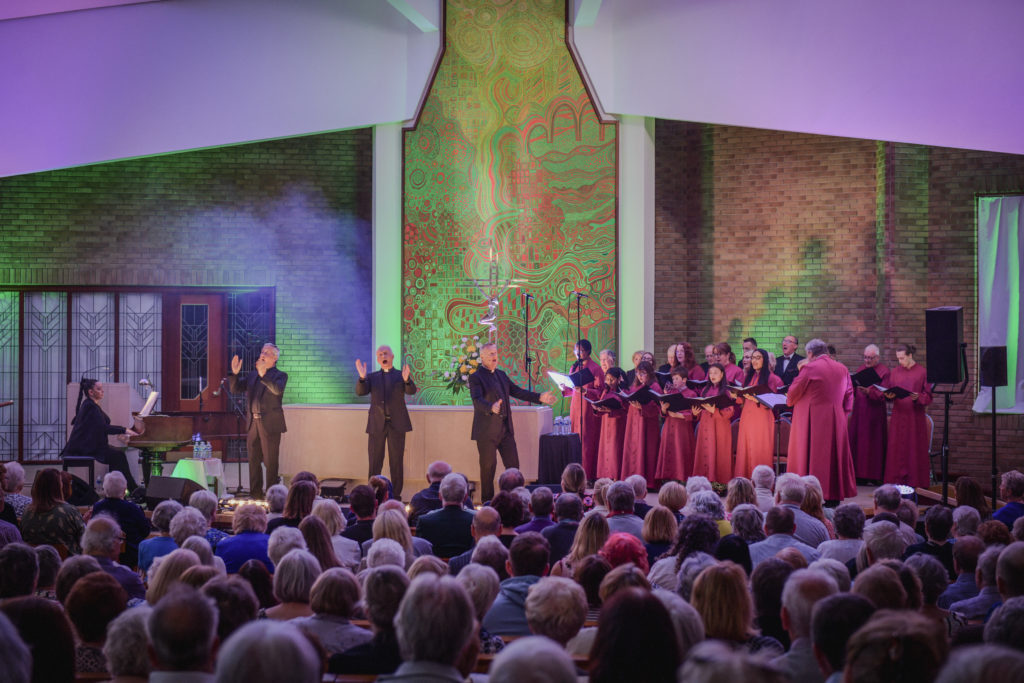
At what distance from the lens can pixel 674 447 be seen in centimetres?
1047

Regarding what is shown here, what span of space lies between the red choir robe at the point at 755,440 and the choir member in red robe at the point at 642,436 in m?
0.91

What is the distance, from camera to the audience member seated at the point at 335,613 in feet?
11.9

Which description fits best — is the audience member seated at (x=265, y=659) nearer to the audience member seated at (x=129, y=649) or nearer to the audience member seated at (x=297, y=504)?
the audience member seated at (x=129, y=649)

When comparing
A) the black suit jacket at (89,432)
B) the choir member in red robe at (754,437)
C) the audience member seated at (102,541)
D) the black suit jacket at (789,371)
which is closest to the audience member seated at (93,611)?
the audience member seated at (102,541)

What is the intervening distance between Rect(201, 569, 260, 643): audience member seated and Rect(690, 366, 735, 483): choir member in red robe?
7.53m

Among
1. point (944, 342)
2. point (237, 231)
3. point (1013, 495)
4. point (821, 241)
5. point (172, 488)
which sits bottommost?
point (172, 488)

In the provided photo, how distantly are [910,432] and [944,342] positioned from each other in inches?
60.4

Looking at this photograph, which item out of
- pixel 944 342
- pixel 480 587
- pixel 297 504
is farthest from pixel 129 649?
pixel 944 342

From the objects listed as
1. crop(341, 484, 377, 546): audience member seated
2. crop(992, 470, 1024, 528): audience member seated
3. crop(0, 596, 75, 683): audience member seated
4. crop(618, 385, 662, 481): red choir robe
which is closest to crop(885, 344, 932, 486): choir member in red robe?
crop(618, 385, 662, 481): red choir robe

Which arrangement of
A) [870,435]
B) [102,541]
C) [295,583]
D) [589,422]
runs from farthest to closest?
[870,435], [589,422], [102,541], [295,583]

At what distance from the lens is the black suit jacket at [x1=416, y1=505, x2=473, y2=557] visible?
6070 millimetres

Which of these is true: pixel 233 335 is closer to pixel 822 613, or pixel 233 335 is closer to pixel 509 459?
pixel 509 459

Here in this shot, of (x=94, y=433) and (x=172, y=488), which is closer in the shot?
(x=172, y=488)

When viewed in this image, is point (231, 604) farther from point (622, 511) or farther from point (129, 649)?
point (622, 511)
